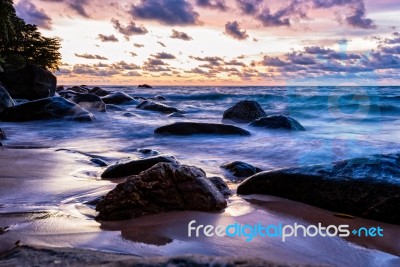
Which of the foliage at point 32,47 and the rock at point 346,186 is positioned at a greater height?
the foliage at point 32,47

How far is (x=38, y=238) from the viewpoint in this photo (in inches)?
92.2

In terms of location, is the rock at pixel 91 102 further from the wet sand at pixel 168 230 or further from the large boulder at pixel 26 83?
the wet sand at pixel 168 230

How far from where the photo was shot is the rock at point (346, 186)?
3.15 meters

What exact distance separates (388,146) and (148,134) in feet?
16.6

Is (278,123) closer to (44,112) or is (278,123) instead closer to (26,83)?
(44,112)

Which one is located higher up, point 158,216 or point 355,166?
point 355,166

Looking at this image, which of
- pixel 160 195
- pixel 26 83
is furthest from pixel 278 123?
pixel 26 83

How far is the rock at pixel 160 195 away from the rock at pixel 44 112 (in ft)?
28.2

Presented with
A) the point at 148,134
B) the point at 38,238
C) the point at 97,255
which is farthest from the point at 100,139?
the point at 97,255

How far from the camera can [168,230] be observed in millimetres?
2564

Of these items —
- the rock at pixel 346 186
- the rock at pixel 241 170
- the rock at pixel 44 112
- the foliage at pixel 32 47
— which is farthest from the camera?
the foliage at pixel 32 47

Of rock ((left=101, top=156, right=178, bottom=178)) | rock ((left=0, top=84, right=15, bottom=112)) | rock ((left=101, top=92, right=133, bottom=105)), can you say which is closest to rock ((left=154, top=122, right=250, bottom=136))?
rock ((left=101, top=156, right=178, bottom=178))

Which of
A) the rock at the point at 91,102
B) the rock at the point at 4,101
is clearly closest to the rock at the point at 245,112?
the rock at the point at 91,102

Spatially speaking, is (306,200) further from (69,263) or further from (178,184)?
(69,263)
